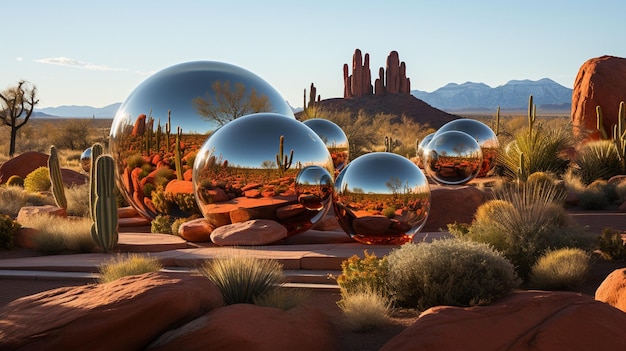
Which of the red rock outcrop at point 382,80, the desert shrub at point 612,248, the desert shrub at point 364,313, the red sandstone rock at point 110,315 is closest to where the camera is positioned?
the red sandstone rock at point 110,315

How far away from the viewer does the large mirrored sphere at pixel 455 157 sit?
2109cm

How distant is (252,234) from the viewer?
1177cm

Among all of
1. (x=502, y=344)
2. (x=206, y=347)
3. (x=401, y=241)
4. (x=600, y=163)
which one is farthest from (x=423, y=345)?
(x=600, y=163)

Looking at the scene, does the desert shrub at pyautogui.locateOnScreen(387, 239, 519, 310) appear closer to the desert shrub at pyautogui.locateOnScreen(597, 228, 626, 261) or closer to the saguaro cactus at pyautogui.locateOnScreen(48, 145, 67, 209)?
the desert shrub at pyautogui.locateOnScreen(597, 228, 626, 261)

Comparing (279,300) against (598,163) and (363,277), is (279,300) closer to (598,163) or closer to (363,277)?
(363,277)

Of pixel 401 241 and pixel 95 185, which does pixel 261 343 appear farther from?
pixel 95 185

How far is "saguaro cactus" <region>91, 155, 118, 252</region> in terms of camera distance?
11.9 m

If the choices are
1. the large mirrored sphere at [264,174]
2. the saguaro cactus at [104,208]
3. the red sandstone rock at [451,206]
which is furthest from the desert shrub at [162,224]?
the red sandstone rock at [451,206]

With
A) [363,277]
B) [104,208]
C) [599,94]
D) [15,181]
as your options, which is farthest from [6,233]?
[599,94]

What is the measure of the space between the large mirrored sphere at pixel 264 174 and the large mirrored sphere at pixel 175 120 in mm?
944

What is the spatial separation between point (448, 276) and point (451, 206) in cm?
686

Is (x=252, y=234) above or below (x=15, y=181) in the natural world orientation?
above

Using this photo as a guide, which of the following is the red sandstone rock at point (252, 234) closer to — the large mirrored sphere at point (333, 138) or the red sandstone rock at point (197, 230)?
the red sandstone rock at point (197, 230)

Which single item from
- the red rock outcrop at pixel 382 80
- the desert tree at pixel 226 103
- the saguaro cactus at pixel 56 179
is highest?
the red rock outcrop at pixel 382 80
